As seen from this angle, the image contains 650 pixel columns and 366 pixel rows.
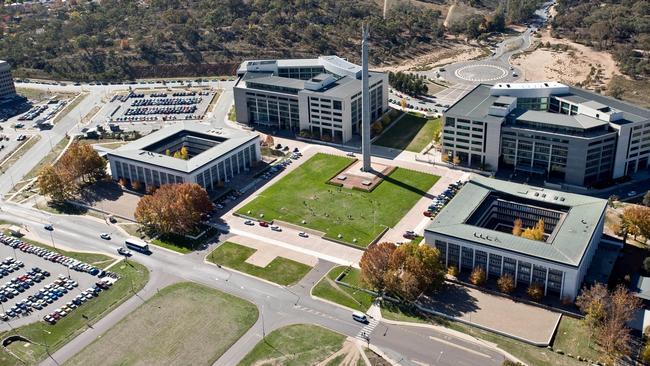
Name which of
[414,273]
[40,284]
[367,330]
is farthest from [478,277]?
[40,284]

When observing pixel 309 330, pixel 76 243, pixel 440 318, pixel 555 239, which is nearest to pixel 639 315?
pixel 555 239

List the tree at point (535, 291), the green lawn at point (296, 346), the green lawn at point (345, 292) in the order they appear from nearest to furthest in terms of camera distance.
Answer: the green lawn at point (296, 346) < the tree at point (535, 291) < the green lawn at point (345, 292)

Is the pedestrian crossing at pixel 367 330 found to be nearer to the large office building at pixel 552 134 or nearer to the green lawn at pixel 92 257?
the green lawn at pixel 92 257

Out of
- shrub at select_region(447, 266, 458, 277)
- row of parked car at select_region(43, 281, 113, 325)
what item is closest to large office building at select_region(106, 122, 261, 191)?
row of parked car at select_region(43, 281, 113, 325)

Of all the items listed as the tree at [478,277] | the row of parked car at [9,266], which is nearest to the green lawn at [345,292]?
the tree at [478,277]

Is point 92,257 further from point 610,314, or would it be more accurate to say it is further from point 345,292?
point 610,314

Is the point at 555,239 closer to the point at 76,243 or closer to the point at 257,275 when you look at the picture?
the point at 257,275
